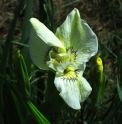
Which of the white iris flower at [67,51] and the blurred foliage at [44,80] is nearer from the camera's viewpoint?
the white iris flower at [67,51]

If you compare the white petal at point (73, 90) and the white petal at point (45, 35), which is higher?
the white petal at point (45, 35)

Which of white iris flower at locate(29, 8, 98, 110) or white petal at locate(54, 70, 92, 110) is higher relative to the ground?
white iris flower at locate(29, 8, 98, 110)

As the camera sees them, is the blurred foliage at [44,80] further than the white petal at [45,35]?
Yes

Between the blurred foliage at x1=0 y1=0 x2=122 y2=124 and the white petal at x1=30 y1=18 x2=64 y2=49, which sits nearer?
the white petal at x1=30 y1=18 x2=64 y2=49

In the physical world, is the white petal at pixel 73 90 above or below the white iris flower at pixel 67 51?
below

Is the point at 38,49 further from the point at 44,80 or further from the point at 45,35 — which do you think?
the point at 44,80

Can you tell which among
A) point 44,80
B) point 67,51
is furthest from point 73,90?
point 44,80
